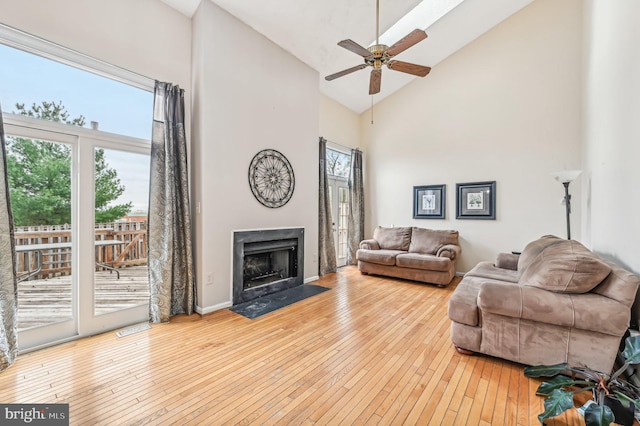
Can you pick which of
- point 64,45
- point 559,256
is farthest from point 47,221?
point 559,256

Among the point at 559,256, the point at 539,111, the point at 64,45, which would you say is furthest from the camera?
the point at 539,111

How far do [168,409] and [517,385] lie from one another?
95.0 inches

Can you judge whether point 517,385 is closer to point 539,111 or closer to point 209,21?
point 539,111

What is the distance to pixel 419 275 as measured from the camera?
15.4ft

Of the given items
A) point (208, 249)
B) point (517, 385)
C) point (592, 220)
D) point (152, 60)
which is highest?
point (152, 60)

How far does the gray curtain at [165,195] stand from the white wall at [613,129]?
4.14 m

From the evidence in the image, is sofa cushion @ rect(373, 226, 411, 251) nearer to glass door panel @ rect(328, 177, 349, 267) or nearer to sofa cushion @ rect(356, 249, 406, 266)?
sofa cushion @ rect(356, 249, 406, 266)

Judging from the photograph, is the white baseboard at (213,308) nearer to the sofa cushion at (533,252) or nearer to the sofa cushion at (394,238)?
the sofa cushion at (394,238)

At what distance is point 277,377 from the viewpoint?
2047mm

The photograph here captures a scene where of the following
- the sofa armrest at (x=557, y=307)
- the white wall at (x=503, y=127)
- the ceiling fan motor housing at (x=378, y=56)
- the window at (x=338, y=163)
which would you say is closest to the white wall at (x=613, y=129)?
the sofa armrest at (x=557, y=307)

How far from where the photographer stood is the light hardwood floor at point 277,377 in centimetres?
168

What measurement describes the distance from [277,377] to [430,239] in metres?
4.02

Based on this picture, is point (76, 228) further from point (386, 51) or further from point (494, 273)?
point (494, 273)

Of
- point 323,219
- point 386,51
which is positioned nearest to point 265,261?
point 323,219
